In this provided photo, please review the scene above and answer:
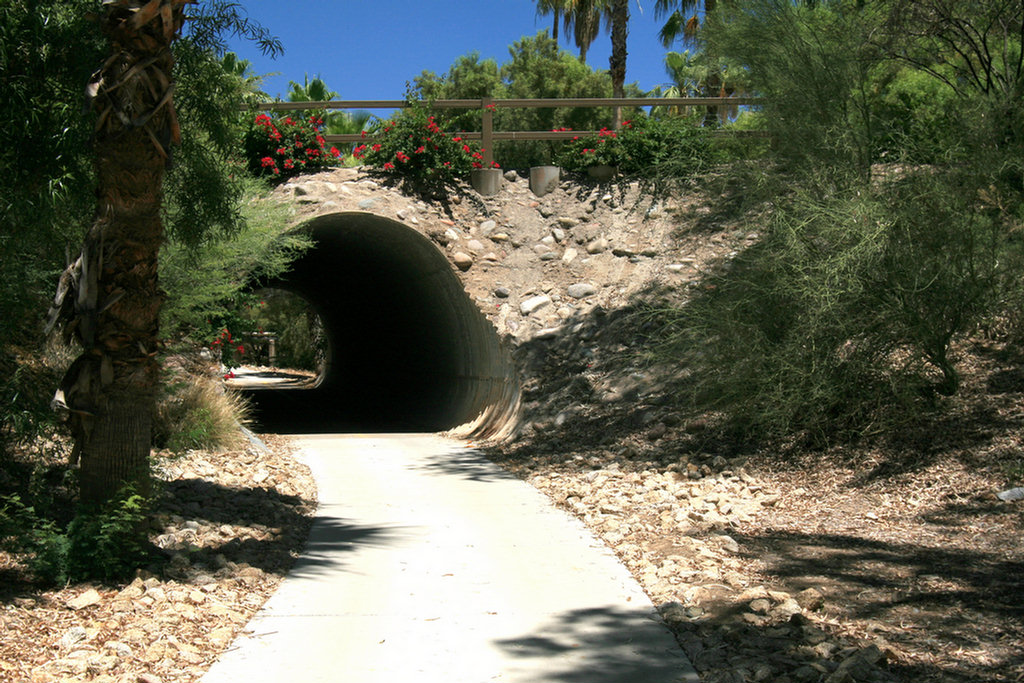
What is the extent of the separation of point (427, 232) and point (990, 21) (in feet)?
30.9

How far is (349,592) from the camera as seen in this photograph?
6547 mm

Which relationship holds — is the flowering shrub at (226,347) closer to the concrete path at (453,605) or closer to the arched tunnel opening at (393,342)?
the arched tunnel opening at (393,342)

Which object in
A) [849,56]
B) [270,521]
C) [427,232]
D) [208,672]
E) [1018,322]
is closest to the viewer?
[208,672]

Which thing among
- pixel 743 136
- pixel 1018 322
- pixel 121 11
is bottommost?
pixel 1018 322

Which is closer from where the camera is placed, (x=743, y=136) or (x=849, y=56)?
(x=849, y=56)

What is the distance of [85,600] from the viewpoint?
5953 mm

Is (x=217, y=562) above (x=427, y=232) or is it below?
below

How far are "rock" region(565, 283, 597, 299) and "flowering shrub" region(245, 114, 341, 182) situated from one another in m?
5.54

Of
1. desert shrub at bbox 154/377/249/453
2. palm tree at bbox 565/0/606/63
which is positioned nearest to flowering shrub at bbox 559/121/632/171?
desert shrub at bbox 154/377/249/453

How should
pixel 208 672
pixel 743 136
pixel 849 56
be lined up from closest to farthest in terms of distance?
pixel 208 672 < pixel 849 56 < pixel 743 136

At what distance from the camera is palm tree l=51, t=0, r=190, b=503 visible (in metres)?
6.56

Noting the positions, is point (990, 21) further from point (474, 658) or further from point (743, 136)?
point (474, 658)

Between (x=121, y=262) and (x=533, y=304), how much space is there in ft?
32.6

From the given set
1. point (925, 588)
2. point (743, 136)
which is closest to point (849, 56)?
point (743, 136)
